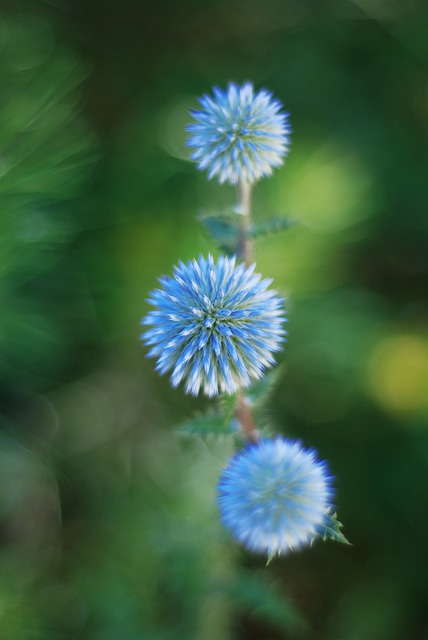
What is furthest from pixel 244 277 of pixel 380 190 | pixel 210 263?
pixel 380 190

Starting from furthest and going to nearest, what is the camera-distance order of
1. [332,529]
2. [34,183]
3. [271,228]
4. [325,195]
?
[325,195], [34,183], [271,228], [332,529]

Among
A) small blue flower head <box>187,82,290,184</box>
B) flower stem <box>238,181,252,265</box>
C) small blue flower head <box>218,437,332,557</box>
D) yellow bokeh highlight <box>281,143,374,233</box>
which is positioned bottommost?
small blue flower head <box>218,437,332,557</box>

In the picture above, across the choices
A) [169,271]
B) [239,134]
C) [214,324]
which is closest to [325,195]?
[169,271]

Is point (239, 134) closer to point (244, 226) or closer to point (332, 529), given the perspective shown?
point (244, 226)

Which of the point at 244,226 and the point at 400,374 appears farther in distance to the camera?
the point at 400,374

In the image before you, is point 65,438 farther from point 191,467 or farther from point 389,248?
point 389,248

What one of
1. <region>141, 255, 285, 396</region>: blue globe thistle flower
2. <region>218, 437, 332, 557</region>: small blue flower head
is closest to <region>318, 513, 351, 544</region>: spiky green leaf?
<region>218, 437, 332, 557</region>: small blue flower head

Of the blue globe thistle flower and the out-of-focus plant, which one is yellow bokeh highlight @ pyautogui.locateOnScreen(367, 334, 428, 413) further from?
the blue globe thistle flower

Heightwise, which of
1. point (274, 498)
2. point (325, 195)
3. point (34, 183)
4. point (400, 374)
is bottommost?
point (274, 498)
